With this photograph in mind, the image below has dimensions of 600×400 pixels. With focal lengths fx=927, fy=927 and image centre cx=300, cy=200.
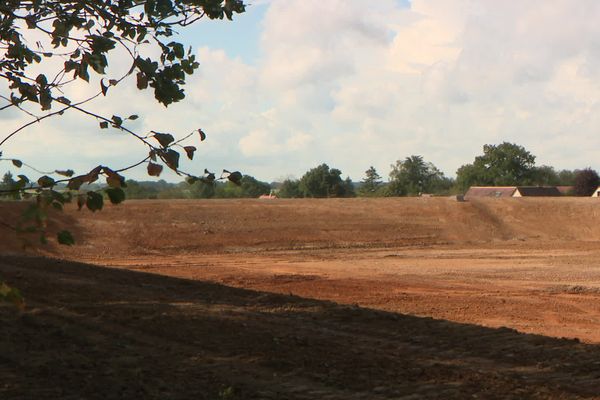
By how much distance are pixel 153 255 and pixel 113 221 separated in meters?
3.97

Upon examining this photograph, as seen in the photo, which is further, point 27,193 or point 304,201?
point 304,201

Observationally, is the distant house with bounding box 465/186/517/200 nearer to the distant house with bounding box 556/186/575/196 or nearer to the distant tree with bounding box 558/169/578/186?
the distant house with bounding box 556/186/575/196

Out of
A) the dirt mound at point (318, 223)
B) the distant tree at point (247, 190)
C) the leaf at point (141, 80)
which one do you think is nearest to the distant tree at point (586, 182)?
the distant tree at point (247, 190)

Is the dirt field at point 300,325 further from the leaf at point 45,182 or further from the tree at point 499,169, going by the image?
the tree at point 499,169

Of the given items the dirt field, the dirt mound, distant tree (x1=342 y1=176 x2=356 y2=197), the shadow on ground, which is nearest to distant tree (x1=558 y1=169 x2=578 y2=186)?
distant tree (x1=342 y1=176 x2=356 y2=197)

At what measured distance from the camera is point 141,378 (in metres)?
8.49

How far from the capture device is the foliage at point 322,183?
248ft

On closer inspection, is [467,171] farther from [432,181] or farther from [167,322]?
[167,322]

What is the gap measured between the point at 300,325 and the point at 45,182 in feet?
23.9

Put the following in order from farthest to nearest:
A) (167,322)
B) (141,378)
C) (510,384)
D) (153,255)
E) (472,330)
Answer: (153,255), (472,330), (167,322), (510,384), (141,378)

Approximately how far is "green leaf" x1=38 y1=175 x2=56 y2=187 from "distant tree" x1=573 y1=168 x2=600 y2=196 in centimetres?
8736

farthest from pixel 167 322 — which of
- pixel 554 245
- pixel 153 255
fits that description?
pixel 554 245

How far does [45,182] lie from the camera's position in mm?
4766

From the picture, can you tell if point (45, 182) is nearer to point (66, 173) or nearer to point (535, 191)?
point (66, 173)
